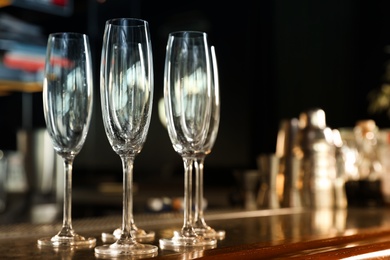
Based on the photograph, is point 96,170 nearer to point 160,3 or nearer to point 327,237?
point 160,3

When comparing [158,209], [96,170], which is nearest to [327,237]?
[158,209]

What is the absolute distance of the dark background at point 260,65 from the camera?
13.8 feet

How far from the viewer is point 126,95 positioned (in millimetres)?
993

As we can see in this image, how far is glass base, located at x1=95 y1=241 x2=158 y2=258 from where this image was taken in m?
0.95

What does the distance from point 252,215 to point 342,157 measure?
0.51m

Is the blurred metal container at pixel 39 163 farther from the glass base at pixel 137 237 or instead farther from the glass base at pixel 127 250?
the glass base at pixel 127 250

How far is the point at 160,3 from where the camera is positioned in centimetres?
433

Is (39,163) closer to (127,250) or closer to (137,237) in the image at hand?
(137,237)

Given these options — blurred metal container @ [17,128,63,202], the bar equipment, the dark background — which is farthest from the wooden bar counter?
the dark background

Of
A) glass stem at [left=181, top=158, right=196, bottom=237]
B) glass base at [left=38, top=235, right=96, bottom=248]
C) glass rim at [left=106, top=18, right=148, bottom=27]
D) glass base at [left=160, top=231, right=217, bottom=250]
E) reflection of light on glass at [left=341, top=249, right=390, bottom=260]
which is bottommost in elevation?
reflection of light on glass at [left=341, top=249, right=390, bottom=260]

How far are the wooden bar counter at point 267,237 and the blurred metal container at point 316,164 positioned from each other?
0.26 meters

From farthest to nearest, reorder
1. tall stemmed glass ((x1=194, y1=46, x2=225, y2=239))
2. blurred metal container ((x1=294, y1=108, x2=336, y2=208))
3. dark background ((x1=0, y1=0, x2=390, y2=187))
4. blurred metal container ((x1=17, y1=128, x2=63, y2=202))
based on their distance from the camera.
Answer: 1. dark background ((x1=0, y1=0, x2=390, y2=187))
2. blurred metal container ((x1=17, y1=128, x2=63, y2=202))
3. blurred metal container ((x1=294, y1=108, x2=336, y2=208))
4. tall stemmed glass ((x1=194, y1=46, x2=225, y2=239))

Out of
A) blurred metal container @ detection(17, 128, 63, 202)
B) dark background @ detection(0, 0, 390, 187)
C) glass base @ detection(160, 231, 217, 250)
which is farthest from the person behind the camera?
dark background @ detection(0, 0, 390, 187)

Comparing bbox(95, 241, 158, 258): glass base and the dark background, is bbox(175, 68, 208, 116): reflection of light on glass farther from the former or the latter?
the dark background
